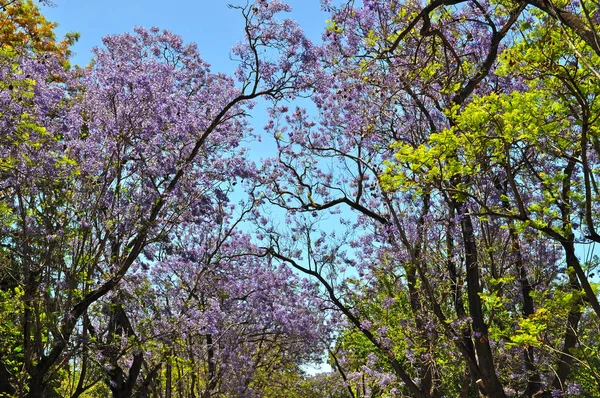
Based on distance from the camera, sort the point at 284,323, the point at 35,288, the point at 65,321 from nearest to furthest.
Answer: the point at 65,321 → the point at 35,288 → the point at 284,323

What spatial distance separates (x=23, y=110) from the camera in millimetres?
8398

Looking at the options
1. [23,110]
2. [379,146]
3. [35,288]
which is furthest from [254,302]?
[23,110]

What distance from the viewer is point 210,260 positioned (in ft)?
46.6

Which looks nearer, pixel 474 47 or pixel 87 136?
pixel 87 136

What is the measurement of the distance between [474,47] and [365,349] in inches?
600

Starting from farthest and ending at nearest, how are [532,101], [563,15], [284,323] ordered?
[284,323]
[532,101]
[563,15]

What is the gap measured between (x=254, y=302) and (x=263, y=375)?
20.4 ft

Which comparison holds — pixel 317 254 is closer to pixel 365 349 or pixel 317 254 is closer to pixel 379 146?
pixel 379 146

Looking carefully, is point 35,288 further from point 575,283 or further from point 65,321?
point 575,283

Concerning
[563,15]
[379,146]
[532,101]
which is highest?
[379,146]

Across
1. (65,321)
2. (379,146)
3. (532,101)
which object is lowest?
(65,321)

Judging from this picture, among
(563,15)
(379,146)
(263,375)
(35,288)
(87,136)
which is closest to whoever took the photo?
(563,15)

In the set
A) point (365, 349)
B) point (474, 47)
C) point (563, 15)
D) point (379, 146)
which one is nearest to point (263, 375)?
point (365, 349)

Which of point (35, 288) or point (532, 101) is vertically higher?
point (532, 101)
